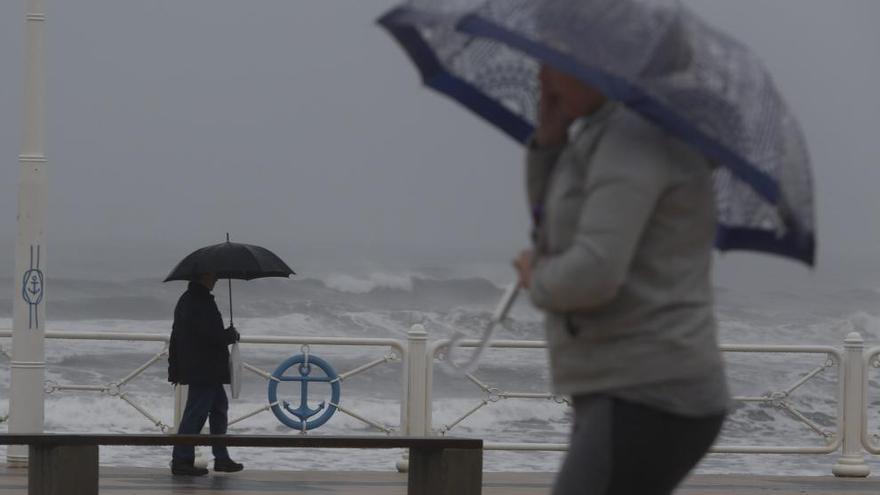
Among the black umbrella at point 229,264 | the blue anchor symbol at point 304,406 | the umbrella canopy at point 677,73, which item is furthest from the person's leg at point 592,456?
the blue anchor symbol at point 304,406

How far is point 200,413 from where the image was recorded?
31.3 feet

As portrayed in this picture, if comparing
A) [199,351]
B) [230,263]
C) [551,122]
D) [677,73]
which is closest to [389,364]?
[230,263]

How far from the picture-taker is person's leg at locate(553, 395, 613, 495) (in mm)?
2783

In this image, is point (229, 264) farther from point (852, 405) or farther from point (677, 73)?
point (677, 73)

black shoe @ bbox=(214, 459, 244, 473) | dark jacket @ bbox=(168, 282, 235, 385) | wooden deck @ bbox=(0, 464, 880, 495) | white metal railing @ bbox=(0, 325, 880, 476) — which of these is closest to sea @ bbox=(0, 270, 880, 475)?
white metal railing @ bbox=(0, 325, 880, 476)

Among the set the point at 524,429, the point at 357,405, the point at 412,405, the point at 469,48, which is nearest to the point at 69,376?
the point at 357,405

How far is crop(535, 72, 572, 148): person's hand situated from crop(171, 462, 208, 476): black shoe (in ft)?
23.3

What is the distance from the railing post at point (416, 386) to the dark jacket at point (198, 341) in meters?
1.28

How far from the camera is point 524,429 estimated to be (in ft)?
72.3

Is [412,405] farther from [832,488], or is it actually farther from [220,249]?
[832,488]

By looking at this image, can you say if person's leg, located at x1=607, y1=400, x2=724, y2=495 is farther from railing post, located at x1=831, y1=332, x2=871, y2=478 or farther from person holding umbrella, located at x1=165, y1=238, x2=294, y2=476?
railing post, located at x1=831, y1=332, x2=871, y2=478

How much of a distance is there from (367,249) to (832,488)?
45313mm

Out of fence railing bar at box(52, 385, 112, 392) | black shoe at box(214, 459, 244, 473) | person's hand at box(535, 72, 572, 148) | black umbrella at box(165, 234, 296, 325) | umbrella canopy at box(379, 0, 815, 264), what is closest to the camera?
umbrella canopy at box(379, 0, 815, 264)

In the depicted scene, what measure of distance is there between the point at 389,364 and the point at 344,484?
66.1 feet
